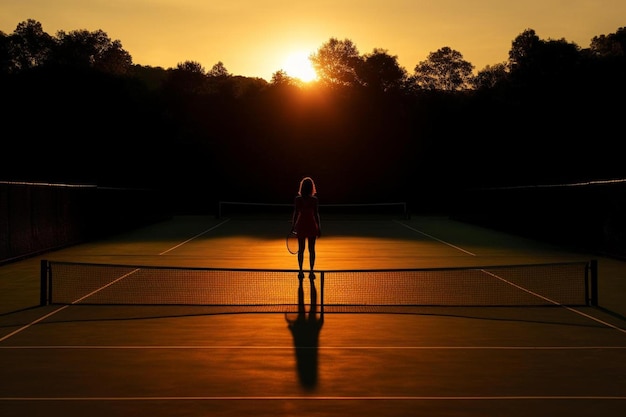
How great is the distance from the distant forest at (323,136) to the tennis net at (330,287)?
50.1 m

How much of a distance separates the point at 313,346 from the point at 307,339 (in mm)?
583

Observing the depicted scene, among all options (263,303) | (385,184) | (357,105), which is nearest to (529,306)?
(263,303)

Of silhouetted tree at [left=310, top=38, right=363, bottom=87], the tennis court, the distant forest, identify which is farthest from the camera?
silhouetted tree at [left=310, top=38, right=363, bottom=87]

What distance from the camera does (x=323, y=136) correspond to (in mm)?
81312

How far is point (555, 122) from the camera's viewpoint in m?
77.8

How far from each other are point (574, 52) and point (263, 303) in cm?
7741

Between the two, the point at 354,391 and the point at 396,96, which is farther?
the point at 396,96

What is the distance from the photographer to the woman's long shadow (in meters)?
10.1

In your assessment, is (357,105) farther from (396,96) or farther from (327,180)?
(327,180)

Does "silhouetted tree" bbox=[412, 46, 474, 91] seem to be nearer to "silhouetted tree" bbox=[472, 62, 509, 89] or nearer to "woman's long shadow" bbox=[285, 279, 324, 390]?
"silhouetted tree" bbox=[472, 62, 509, 89]

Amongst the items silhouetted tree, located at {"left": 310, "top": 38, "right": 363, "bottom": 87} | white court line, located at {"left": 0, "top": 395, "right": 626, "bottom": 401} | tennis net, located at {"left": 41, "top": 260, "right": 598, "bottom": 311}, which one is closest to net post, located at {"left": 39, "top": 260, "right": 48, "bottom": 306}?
tennis net, located at {"left": 41, "top": 260, "right": 598, "bottom": 311}

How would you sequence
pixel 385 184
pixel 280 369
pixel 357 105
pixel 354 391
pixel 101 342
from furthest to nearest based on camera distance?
pixel 357 105
pixel 385 184
pixel 101 342
pixel 280 369
pixel 354 391

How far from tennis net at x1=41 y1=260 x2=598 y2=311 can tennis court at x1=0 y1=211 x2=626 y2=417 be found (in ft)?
0.19

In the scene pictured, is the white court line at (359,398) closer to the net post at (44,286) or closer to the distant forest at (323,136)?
the net post at (44,286)
